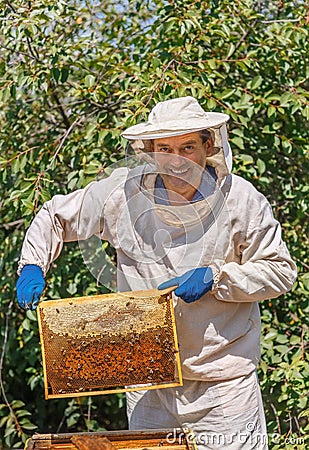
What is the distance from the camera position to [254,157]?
3725 mm

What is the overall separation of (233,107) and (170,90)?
377 mm

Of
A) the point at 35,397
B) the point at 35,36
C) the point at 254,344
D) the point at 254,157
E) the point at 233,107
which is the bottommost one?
the point at 35,397

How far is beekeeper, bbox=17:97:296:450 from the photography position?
94.3 inches

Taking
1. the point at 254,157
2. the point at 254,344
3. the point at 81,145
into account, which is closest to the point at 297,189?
the point at 254,157

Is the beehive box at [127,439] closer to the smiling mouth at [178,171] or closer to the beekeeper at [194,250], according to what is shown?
the beekeeper at [194,250]

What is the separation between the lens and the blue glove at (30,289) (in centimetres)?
237

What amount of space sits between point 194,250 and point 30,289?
49cm

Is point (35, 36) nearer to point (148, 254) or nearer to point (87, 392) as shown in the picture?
point (148, 254)

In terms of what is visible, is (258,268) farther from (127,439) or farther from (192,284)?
(127,439)

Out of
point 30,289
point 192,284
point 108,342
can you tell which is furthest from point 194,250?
point 30,289

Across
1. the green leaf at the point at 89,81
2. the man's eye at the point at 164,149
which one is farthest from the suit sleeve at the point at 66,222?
the green leaf at the point at 89,81

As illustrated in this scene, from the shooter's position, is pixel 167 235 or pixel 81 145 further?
pixel 81 145

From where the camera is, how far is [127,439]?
2.18 m

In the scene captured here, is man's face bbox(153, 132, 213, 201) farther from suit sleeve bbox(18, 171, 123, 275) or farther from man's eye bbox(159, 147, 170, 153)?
suit sleeve bbox(18, 171, 123, 275)
